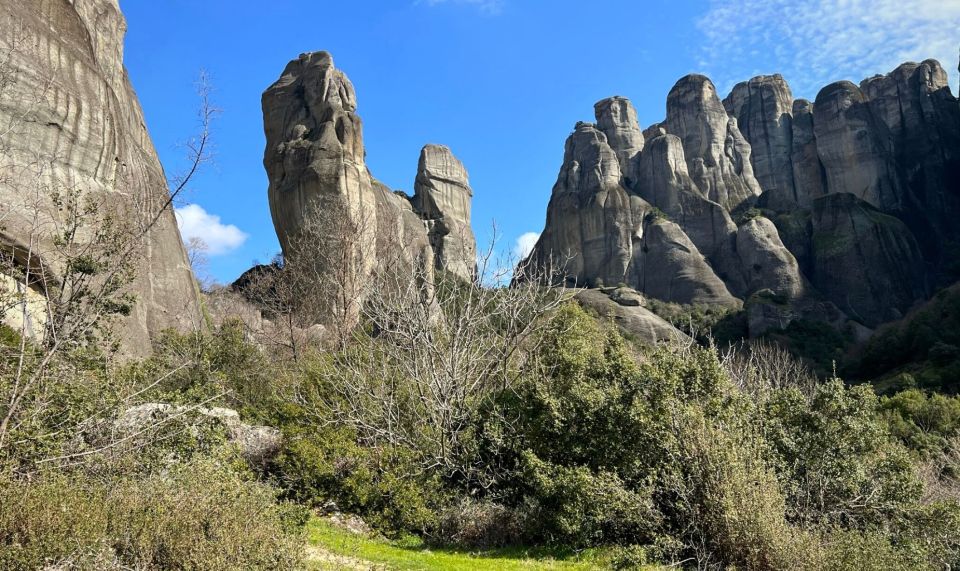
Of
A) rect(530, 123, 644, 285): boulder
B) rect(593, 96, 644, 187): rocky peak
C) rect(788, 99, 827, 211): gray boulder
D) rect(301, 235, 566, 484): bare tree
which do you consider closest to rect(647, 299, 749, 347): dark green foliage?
rect(530, 123, 644, 285): boulder

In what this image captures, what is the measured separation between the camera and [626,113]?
93.2m

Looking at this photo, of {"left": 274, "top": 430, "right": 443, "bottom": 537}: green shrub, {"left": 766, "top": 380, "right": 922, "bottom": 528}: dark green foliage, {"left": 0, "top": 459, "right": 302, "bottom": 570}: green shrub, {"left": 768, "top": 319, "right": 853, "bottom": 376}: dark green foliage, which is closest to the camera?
{"left": 0, "top": 459, "right": 302, "bottom": 570}: green shrub

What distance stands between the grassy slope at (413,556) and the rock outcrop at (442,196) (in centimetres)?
5093

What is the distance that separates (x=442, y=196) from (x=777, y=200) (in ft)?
135

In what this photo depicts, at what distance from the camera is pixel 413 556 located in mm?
11953

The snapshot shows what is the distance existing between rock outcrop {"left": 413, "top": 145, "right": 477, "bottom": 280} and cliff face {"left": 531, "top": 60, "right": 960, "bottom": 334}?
11.4m

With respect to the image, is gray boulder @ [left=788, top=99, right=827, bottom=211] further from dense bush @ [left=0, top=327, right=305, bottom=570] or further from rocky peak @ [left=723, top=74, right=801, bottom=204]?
dense bush @ [left=0, top=327, right=305, bottom=570]

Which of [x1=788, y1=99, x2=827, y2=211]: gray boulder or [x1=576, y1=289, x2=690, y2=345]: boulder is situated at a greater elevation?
[x1=788, y1=99, x2=827, y2=211]: gray boulder

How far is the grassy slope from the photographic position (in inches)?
418

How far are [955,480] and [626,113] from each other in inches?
3109

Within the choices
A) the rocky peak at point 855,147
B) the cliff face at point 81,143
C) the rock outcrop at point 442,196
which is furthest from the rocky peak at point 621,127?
the cliff face at point 81,143

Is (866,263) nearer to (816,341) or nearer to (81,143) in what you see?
(816,341)

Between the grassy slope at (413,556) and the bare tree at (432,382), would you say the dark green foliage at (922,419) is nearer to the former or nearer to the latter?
the bare tree at (432,382)

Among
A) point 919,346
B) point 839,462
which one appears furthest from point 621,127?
point 839,462
